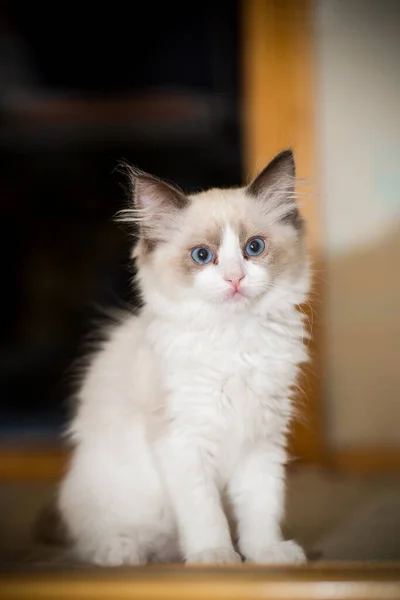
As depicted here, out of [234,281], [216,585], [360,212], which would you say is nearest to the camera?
[216,585]

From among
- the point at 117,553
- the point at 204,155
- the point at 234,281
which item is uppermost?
the point at 204,155

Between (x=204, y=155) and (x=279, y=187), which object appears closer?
(x=279, y=187)

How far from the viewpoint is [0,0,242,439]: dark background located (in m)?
1.91

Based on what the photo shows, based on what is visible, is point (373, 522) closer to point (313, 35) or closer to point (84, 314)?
point (84, 314)

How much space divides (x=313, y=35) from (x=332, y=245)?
584 mm

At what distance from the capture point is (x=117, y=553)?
115 cm

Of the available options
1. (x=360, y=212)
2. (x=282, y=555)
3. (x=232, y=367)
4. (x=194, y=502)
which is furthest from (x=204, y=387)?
(x=360, y=212)

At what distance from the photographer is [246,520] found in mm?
1226

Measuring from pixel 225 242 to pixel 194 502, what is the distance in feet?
1.53

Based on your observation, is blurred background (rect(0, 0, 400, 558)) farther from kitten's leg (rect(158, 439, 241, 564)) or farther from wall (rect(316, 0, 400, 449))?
kitten's leg (rect(158, 439, 241, 564))

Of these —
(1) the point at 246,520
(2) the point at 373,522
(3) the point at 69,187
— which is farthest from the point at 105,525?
(3) the point at 69,187

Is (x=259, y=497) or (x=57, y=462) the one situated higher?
(x=259, y=497)

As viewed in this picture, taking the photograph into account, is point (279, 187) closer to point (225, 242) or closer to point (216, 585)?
point (225, 242)

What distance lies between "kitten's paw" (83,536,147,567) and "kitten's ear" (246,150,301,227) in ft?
2.20
